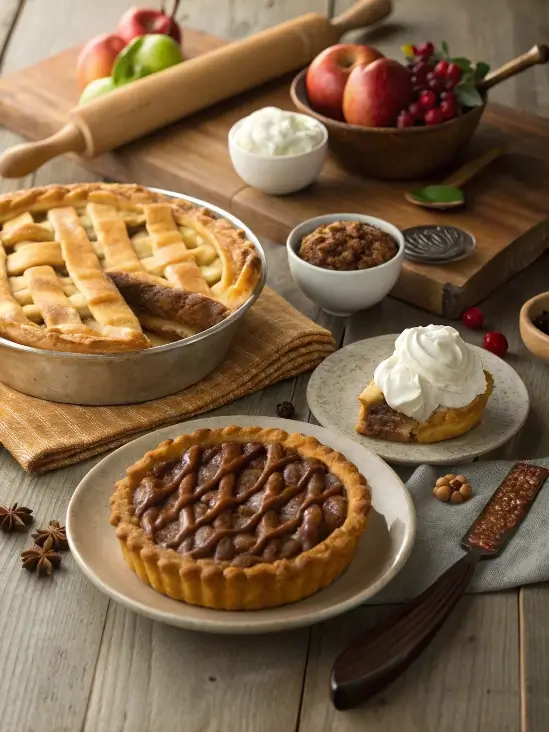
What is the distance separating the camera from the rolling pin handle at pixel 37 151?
9.50 feet

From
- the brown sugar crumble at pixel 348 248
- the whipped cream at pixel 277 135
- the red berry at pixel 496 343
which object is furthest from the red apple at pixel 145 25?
the red berry at pixel 496 343

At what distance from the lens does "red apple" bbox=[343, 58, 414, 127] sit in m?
2.86

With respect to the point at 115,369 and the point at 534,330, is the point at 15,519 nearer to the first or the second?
the point at 115,369

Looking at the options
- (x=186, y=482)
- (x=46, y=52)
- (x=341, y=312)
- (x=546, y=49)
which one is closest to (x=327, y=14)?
(x=46, y=52)

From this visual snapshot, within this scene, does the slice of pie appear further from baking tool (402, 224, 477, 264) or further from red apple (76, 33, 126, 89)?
red apple (76, 33, 126, 89)

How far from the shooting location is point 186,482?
1.84 meters

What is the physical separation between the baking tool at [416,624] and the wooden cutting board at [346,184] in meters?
0.77

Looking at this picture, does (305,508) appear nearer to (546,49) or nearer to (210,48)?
(546,49)

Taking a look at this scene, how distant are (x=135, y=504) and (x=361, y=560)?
39 cm

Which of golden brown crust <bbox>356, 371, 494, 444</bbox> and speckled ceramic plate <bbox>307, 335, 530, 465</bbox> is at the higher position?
golden brown crust <bbox>356, 371, 494, 444</bbox>

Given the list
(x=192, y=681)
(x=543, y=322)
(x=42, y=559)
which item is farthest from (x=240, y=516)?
(x=543, y=322)

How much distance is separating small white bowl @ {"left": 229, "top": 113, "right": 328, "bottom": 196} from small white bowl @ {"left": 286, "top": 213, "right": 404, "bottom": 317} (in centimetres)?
30

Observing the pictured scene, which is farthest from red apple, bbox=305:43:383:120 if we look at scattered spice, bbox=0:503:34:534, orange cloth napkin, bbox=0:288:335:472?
scattered spice, bbox=0:503:34:534

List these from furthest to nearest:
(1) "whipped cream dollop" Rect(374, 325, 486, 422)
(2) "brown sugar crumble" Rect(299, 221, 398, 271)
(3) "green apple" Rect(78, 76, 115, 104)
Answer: (3) "green apple" Rect(78, 76, 115, 104) → (2) "brown sugar crumble" Rect(299, 221, 398, 271) → (1) "whipped cream dollop" Rect(374, 325, 486, 422)
